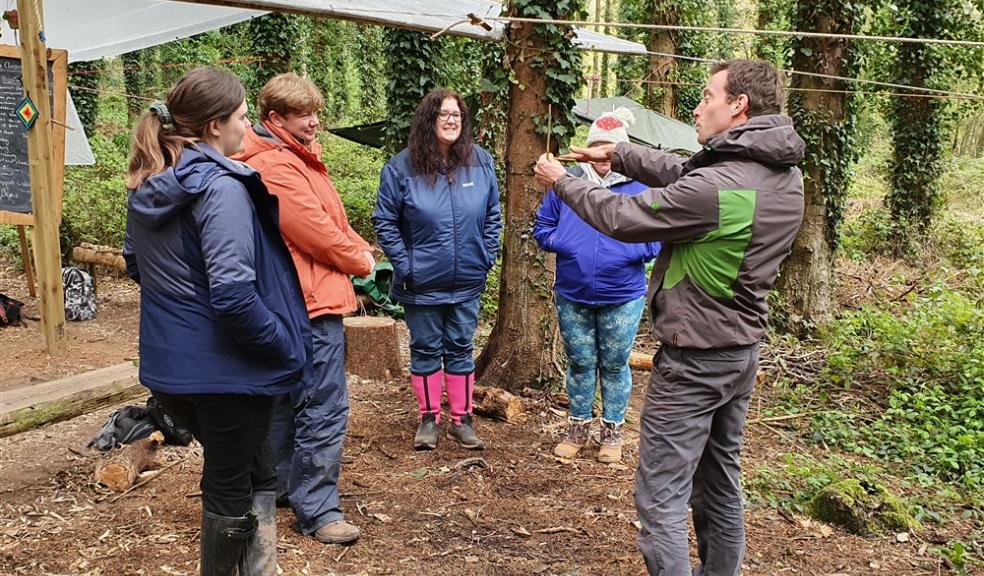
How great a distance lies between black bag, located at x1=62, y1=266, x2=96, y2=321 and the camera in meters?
7.12

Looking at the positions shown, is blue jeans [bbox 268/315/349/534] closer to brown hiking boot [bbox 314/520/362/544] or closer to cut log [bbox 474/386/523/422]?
brown hiking boot [bbox 314/520/362/544]

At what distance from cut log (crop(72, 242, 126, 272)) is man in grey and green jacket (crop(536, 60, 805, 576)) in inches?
239

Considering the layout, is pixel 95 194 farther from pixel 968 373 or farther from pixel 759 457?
pixel 968 373

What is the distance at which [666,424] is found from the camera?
8.47 ft

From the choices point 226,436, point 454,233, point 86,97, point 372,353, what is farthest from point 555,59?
point 86,97

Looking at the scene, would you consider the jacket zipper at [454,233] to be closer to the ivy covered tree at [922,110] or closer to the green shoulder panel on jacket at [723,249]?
the green shoulder panel on jacket at [723,249]

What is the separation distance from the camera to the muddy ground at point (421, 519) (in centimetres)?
306

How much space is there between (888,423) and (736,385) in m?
3.64

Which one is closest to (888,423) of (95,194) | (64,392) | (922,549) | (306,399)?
(922,549)

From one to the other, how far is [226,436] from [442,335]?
6.56 feet

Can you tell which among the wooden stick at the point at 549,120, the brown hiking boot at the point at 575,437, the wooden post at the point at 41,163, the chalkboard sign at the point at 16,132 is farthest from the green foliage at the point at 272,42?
the brown hiking boot at the point at 575,437

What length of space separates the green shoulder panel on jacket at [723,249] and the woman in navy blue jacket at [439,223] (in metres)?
1.70

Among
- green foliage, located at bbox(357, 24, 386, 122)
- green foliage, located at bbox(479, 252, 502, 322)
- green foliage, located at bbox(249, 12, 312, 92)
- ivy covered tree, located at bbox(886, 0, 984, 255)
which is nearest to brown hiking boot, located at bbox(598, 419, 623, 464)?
green foliage, located at bbox(479, 252, 502, 322)

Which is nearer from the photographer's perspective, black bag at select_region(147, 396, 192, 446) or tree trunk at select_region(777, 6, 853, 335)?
black bag at select_region(147, 396, 192, 446)
